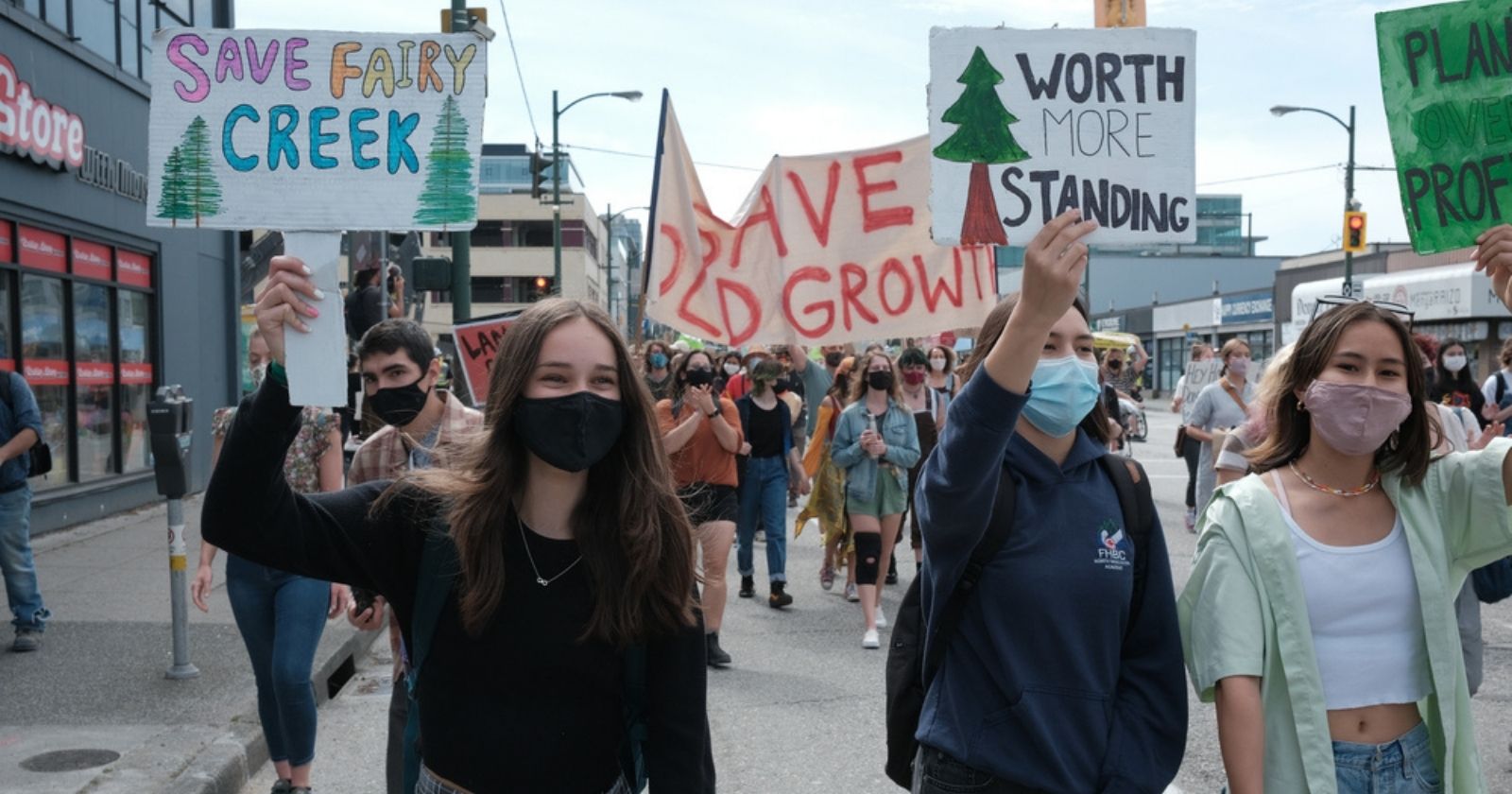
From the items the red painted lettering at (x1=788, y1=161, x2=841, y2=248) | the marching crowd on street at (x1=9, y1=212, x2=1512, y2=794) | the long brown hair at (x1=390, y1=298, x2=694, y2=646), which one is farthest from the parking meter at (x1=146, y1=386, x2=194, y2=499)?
the long brown hair at (x1=390, y1=298, x2=694, y2=646)

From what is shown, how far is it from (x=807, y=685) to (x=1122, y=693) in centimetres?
492

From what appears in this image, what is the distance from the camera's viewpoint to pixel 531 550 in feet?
8.59

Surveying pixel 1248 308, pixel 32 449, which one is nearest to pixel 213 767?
pixel 32 449

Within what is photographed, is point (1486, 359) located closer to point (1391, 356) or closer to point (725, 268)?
point (725, 268)

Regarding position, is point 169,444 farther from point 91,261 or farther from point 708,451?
point 91,261

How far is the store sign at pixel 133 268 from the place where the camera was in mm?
14867

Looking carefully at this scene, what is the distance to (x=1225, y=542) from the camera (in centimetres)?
293

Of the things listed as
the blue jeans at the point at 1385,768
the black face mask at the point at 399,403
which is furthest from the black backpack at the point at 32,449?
the blue jeans at the point at 1385,768

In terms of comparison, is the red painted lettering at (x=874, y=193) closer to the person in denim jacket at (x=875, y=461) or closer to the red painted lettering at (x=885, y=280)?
the red painted lettering at (x=885, y=280)

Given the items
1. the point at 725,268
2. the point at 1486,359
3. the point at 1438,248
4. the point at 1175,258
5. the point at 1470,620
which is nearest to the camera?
the point at 1438,248

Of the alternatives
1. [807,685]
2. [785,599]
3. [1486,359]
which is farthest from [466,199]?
[1486,359]

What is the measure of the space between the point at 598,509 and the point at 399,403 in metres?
1.94

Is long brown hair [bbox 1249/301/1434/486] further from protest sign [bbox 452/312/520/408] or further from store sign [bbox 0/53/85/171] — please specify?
store sign [bbox 0/53/85/171]

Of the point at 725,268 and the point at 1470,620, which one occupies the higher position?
the point at 725,268
